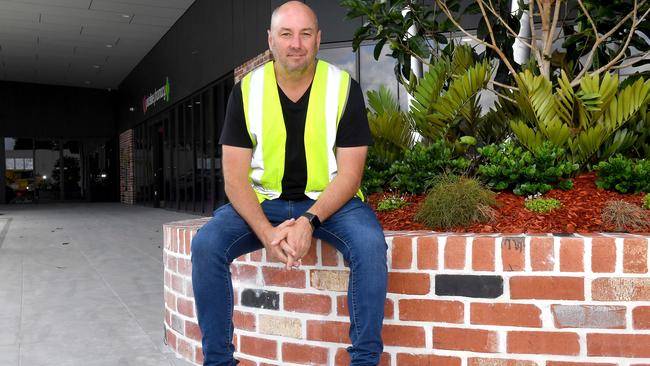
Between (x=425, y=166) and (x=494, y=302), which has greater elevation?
(x=425, y=166)

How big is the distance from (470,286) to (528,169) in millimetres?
886

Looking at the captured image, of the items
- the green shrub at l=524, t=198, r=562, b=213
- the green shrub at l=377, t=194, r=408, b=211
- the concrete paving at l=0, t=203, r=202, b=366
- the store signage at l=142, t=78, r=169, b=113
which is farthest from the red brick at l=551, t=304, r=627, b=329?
the store signage at l=142, t=78, r=169, b=113

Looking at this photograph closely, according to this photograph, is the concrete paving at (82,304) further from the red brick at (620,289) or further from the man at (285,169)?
the red brick at (620,289)

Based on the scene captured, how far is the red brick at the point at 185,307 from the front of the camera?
8.32ft

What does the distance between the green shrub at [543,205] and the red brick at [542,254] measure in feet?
1.78

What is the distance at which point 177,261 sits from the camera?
8.71 ft

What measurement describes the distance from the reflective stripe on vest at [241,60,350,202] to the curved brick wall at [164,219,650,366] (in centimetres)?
28

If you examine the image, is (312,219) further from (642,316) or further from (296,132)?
(642,316)

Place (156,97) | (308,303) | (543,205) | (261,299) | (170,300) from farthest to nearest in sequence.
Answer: (156,97) < (170,300) < (543,205) < (261,299) < (308,303)

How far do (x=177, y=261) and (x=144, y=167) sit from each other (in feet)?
55.2

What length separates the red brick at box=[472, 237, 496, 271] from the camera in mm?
1926

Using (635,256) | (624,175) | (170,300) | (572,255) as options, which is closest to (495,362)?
(572,255)

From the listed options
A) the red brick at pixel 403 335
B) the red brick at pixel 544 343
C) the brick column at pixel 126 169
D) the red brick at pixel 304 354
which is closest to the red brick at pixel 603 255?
the red brick at pixel 544 343

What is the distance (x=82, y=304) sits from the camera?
3.80 meters
